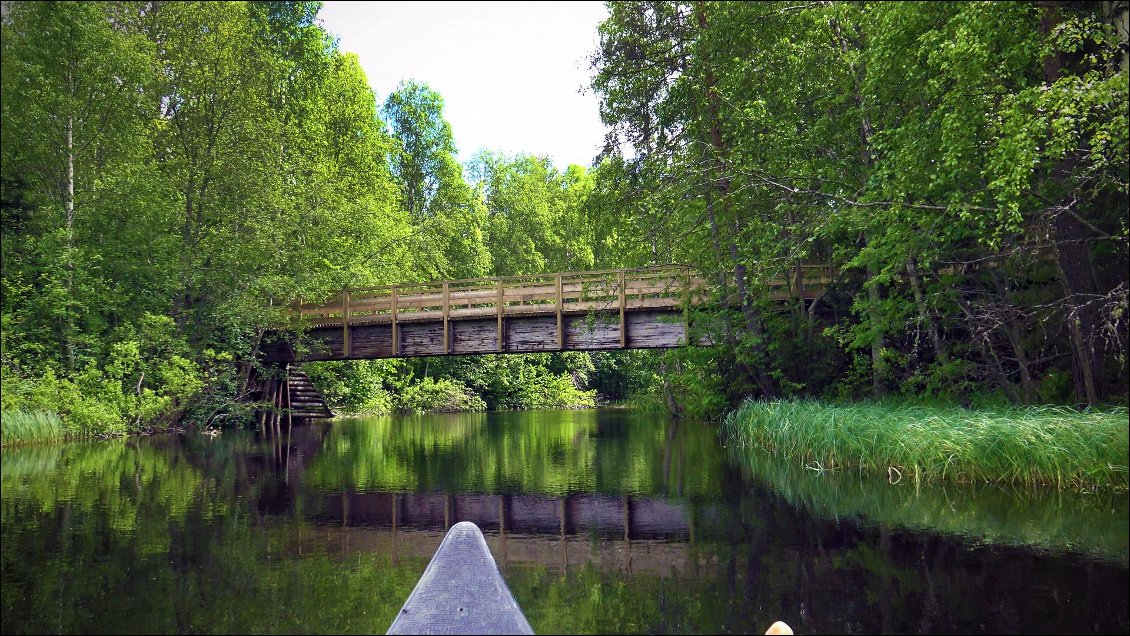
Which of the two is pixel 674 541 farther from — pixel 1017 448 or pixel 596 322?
pixel 596 322

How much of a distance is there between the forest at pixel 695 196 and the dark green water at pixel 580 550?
350 centimetres

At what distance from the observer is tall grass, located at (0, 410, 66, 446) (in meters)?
17.6

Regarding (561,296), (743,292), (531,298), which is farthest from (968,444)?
(531,298)

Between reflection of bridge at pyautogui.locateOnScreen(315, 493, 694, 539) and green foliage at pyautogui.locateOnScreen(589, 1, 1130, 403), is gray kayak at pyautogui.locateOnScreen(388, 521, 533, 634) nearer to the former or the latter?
reflection of bridge at pyautogui.locateOnScreen(315, 493, 694, 539)

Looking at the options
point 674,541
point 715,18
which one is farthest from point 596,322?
point 674,541

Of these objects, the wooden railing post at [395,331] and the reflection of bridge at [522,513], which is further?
the wooden railing post at [395,331]

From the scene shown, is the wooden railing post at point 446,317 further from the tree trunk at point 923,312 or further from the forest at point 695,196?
the tree trunk at point 923,312

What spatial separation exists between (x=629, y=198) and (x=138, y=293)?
14.4 m

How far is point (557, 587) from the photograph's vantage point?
19.9 feet

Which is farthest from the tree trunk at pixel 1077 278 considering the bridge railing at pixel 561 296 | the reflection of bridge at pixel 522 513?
the bridge railing at pixel 561 296

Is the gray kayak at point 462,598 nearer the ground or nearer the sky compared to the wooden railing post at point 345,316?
nearer the ground

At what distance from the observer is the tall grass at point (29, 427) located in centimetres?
Result: 1764

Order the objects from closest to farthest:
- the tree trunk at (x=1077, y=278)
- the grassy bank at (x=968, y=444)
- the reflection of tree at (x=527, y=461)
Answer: the grassy bank at (x=968, y=444) → the tree trunk at (x=1077, y=278) → the reflection of tree at (x=527, y=461)

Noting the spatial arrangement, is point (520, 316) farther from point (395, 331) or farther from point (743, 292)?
point (743, 292)
